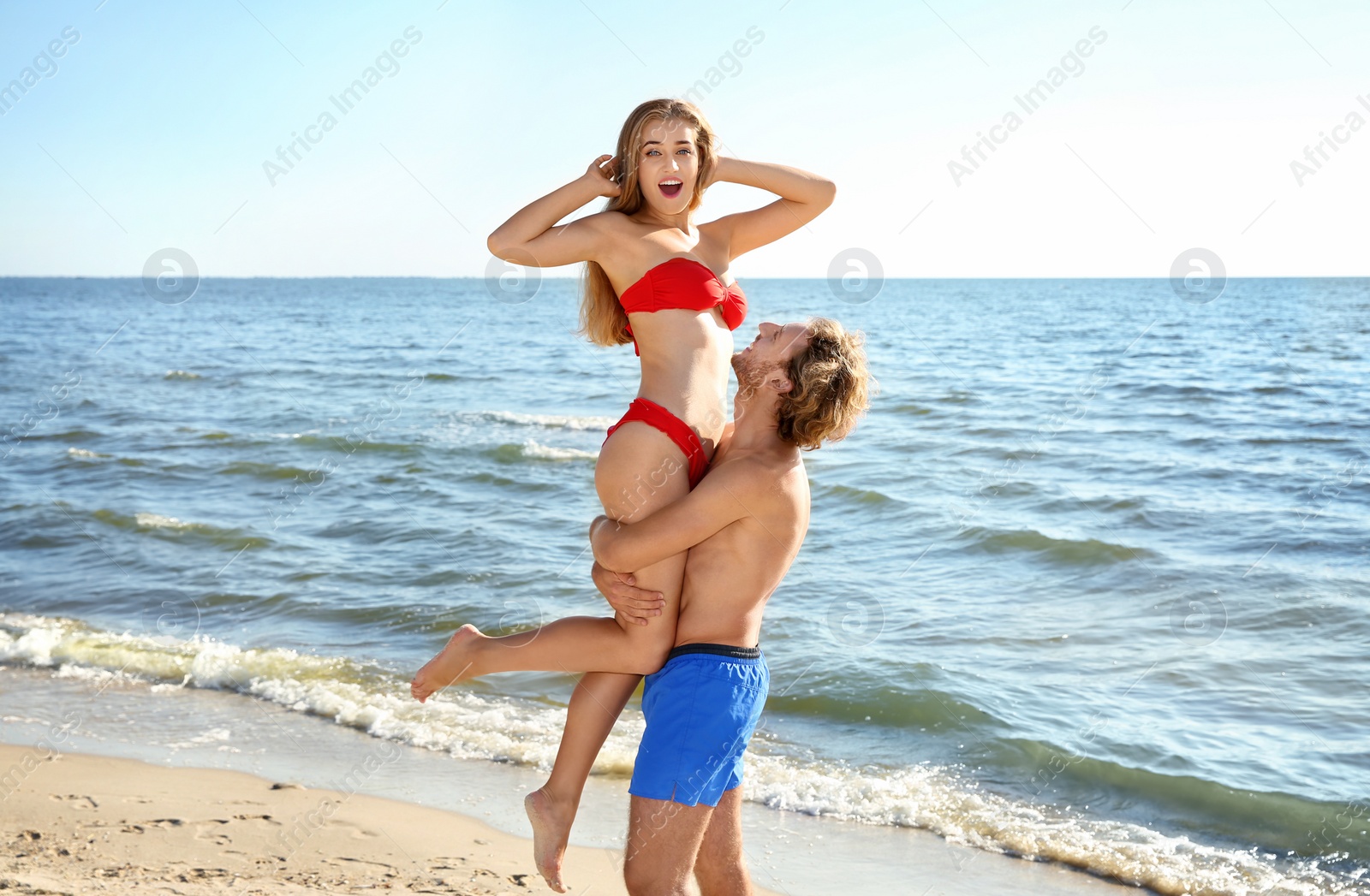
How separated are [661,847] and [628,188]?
6.30 ft

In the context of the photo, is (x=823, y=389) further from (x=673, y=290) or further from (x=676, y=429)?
(x=673, y=290)

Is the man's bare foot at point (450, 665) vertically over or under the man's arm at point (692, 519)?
under

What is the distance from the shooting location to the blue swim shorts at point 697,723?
279 cm

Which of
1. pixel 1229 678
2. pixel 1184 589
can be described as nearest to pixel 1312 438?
pixel 1184 589

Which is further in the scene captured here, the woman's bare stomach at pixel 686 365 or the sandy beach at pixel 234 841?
the sandy beach at pixel 234 841

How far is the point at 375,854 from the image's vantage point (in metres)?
4.57

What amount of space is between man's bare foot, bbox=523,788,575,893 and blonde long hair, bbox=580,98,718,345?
144 cm

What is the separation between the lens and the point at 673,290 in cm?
321

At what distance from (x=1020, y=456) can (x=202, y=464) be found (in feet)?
36.2

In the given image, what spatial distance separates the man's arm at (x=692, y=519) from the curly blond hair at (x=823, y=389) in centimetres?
18

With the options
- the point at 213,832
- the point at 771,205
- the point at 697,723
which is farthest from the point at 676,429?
the point at 213,832

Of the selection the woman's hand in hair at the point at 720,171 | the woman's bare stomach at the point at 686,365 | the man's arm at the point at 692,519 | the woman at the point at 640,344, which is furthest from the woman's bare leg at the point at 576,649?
the woman's hand in hair at the point at 720,171

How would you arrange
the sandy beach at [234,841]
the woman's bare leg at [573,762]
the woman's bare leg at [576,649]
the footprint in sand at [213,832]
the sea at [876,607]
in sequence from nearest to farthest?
the woman's bare leg at [576,649] → the woman's bare leg at [573,762] → the sandy beach at [234,841] → the footprint in sand at [213,832] → the sea at [876,607]

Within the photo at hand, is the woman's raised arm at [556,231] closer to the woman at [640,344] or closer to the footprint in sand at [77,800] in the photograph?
the woman at [640,344]
